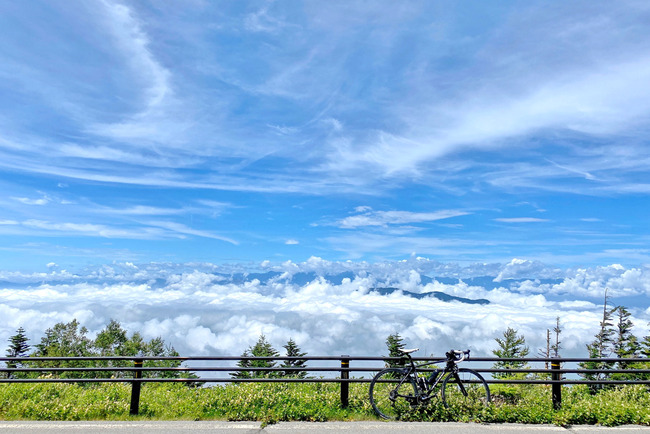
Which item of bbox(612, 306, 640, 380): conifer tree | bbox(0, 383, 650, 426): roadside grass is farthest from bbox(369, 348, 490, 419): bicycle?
bbox(612, 306, 640, 380): conifer tree

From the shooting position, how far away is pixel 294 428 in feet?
26.0

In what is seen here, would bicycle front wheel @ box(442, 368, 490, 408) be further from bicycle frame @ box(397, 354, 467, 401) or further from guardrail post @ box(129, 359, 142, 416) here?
guardrail post @ box(129, 359, 142, 416)

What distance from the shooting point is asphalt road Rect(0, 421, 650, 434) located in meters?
7.72

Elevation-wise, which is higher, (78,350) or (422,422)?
(422,422)

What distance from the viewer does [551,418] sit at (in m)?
8.37

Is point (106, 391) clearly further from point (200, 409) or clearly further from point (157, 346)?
point (157, 346)

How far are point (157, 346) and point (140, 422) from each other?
116950 mm

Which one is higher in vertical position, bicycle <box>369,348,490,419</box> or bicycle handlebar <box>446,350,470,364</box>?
bicycle handlebar <box>446,350,470,364</box>

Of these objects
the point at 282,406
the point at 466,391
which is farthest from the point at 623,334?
the point at 282,406

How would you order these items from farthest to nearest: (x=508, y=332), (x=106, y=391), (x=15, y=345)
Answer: (x=15, y=345)
(x=508, y=332)
(x=106, y=391)

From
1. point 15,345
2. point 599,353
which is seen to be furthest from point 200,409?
point 15,345

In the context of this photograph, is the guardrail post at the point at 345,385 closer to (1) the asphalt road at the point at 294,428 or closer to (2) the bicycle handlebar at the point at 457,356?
(1) the asphalt road at the point at 294,428

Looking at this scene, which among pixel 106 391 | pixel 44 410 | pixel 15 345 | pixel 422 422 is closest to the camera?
pixel 422 422

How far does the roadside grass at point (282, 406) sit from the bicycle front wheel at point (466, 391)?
20 cm
